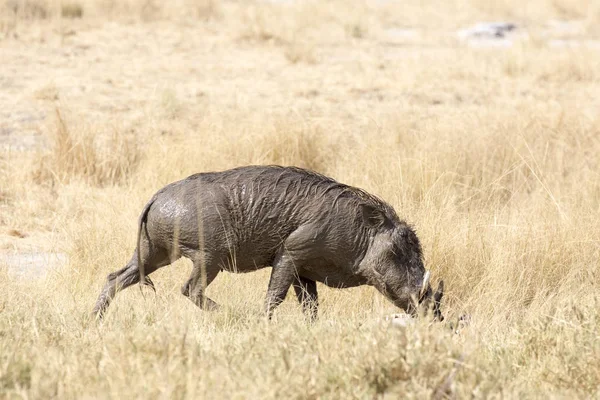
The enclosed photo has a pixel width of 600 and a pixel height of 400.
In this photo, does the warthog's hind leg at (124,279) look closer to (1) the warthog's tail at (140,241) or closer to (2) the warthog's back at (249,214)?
(1) the warthog's tail at (140,241)

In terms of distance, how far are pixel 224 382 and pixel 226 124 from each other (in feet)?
19.6

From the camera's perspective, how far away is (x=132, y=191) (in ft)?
28.3

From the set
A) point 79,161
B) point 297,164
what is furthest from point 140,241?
point 79,161

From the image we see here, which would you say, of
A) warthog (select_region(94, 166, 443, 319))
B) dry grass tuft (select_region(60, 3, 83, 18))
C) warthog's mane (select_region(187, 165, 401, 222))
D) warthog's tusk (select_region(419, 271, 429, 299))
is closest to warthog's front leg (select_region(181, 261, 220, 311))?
warthog (select_region(94, 166, 443, 319))

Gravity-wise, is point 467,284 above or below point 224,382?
below

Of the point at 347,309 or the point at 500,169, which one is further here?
the point at 500,169

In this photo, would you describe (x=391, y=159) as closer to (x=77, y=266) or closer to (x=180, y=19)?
(x=77, y=266)

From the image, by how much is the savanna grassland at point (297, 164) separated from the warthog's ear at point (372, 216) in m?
0.64

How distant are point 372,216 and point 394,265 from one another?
1.05 ft

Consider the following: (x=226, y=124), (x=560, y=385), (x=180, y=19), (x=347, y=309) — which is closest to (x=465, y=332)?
(x=560, y=385)

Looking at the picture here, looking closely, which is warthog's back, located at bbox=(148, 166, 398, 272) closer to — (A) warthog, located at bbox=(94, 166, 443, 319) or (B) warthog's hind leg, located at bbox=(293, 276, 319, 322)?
(A) warthog, located at bbox=(94, 166, 443, 319)

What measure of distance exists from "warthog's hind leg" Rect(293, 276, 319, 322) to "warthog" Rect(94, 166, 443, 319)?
0.32ft

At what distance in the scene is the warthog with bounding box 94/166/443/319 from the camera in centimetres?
575

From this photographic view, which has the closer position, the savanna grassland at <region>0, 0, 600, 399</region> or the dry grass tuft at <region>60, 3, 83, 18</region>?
the savanna grassland at <region>0, 0, 600, 399</region>
